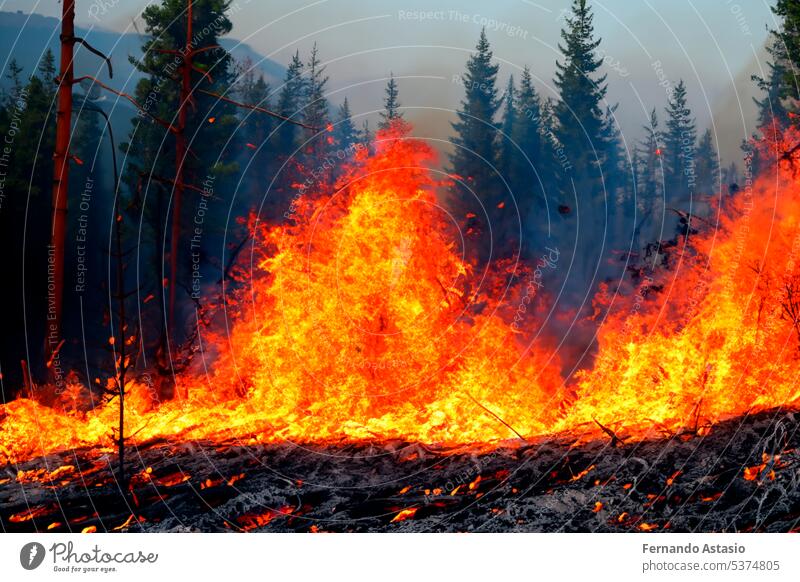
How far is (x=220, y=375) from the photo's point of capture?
2092 centimetres

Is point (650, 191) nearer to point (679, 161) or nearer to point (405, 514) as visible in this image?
point (679, 161)

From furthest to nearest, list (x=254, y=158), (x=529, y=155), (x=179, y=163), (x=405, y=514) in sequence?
(x=529, y=155)
(x=254, y=158)
(x=179, y=163)
(x=405, y=514)

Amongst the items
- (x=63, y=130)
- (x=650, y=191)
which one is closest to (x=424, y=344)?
(x=63, y=130)

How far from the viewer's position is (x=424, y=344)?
21.8 meters

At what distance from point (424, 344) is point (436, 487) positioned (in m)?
5.81

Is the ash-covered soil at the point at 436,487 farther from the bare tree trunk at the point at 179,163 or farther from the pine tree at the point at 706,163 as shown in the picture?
the pine tree at the point at 706,163

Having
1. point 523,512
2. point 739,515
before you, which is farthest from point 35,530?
point 739,515

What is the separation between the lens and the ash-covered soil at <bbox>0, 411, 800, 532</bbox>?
15422 mm

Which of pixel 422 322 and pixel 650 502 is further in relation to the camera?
pixel 422 322

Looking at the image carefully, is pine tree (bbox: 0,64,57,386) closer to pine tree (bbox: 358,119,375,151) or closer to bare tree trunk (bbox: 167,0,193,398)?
bare tree trunk (bbox: 167,0,193,398)

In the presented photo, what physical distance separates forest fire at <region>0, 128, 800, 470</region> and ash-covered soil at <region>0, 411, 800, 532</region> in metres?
0.51

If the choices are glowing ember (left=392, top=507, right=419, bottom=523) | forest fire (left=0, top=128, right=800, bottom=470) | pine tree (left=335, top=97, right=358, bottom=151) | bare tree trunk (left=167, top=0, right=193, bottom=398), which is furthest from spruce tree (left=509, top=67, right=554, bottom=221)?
glowing ember (left=392, top=507, right=419, bottom=523)

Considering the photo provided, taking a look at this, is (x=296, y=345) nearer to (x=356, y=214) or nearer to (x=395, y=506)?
(x=356, y=214)

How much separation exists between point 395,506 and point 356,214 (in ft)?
29.3
